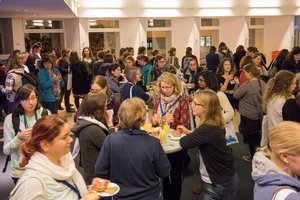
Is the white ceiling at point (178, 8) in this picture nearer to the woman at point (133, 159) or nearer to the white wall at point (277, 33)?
the white wall at point (277, 33)

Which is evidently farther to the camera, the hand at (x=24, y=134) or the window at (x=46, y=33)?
the window at (x=46, y=33)

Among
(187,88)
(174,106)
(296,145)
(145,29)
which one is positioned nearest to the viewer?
(296,145)

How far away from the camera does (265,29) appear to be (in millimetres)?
15750

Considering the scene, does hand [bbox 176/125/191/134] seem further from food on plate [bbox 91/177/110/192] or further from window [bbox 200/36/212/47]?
window [bbox 200/36/212/47]

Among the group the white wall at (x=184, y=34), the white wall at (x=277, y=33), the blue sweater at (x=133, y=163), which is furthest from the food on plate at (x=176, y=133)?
the white wall at (x=277, y=33)

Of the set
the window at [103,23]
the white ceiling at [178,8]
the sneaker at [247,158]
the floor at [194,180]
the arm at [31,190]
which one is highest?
the white ceiling at [178,8]

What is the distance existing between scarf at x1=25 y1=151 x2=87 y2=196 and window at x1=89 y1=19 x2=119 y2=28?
11.6 m

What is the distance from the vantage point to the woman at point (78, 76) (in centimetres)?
762

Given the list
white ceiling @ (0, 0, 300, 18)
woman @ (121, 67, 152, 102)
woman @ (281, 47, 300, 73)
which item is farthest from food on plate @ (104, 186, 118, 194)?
white ceiling @ (0, 0, 300, 18)

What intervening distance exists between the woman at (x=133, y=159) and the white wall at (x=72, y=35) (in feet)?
33.9

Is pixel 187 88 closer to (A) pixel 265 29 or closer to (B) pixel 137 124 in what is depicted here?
(B) pixel 137 124

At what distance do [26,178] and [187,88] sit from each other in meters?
4.62

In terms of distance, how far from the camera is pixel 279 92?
3.87 meters

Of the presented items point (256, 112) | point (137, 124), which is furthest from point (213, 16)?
point (137, 124)
